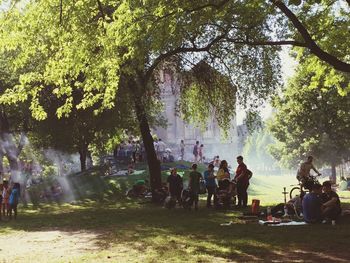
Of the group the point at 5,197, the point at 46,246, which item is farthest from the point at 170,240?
the point at 5,197

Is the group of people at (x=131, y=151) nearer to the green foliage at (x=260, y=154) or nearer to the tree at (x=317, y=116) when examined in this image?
the tree at (x=317, y=116)

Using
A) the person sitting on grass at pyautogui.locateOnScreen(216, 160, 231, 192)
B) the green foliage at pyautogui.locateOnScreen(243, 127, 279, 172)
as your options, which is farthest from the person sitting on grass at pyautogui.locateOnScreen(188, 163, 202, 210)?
the green foliage at pyautogui.locateOnScreen(243, 127, 279, 172)

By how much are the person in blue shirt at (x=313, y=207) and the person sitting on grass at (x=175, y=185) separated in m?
6.60

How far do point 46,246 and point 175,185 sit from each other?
7.88m

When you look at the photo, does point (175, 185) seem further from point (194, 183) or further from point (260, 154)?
point (260, 154)

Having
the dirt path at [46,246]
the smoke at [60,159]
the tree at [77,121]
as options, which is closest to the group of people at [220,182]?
the dirt path at [46,246]

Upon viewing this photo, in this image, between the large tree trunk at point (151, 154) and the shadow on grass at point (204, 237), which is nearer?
the shadow on grass at point (204, 237)

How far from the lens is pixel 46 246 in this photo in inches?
430

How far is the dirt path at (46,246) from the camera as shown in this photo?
31.3 ft

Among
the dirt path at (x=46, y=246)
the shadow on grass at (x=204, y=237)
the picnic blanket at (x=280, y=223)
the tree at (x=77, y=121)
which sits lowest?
the dirt path at (x=46, y=246)

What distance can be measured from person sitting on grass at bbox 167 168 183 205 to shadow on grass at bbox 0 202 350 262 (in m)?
1.80

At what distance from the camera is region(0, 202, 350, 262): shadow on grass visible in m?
8.77

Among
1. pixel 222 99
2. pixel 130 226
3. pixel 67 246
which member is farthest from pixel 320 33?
pixel 67 246

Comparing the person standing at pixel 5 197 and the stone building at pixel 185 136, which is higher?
the stone building at pixel 185 136
